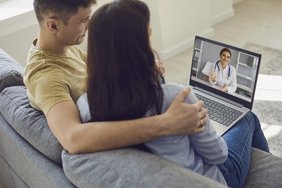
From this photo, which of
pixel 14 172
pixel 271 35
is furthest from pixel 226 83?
pixel 271 35

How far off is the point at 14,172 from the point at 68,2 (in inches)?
27.5

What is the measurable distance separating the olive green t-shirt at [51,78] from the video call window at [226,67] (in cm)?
48

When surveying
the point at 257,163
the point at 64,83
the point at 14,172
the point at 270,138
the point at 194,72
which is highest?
the point at 64,83

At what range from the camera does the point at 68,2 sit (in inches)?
53.6

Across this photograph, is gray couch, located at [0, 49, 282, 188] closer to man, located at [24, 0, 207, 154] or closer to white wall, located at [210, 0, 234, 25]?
man, located at [24, 0, 207, 154]

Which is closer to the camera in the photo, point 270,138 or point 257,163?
point 257,163

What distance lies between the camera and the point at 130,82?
1.03 m

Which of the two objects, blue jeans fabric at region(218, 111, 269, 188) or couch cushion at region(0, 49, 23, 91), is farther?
couch cushion at region(0, 49, 23, 91)

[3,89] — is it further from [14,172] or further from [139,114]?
[139,114]

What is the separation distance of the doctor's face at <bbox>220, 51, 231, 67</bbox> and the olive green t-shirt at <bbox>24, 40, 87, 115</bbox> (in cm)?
53

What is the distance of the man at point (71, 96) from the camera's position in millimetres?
1061

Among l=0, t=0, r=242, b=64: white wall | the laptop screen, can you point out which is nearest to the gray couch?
the laptop screen

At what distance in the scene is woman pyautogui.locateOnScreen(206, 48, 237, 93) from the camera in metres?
1.48

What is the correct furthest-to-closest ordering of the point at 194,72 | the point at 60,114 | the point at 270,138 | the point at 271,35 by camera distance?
1. the point at 271,35
2. the point at 270,138
3. the point at 194,72
4. the point at 60,114
